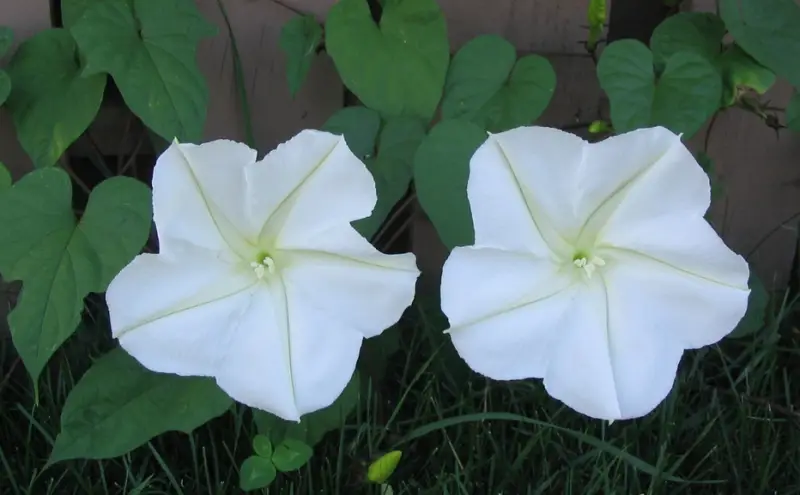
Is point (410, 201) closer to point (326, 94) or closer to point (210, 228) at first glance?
point (326, 94)

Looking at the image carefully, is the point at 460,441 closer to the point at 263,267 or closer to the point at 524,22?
the point at 263,267

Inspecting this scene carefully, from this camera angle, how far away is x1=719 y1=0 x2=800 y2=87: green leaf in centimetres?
124

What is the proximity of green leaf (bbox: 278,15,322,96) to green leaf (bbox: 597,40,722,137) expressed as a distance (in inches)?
16.1

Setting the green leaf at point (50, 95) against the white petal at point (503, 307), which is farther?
the green leaf at point (50, 95)

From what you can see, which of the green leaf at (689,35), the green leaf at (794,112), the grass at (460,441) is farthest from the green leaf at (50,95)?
the green leaf at (794,112)

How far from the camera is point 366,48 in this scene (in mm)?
1185

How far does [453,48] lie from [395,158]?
12.2 inches

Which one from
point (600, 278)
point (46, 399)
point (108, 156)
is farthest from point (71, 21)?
point (600, 278)

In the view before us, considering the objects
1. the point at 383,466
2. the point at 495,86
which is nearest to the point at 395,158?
the point at 495,86

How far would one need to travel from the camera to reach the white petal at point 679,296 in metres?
0.95

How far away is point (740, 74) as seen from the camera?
1.25 meters

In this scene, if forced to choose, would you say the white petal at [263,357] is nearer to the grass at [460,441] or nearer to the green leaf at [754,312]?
the grass at [460,441]

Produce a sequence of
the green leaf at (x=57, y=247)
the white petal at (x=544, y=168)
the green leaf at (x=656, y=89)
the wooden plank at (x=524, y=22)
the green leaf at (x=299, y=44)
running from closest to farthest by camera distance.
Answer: the white petal at (x=544, y=168) < the green leaf at (x=57, y=247) < the green leaf at (x=656, y=89) < the green leaf at (x=299, y=44) < the wooden plank at (x=524, y=22)

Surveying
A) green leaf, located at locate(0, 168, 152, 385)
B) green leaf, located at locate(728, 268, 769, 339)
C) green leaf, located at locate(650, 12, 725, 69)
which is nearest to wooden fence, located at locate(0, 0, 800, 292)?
green leaf, located at locate(650, 12, 725, 69)
